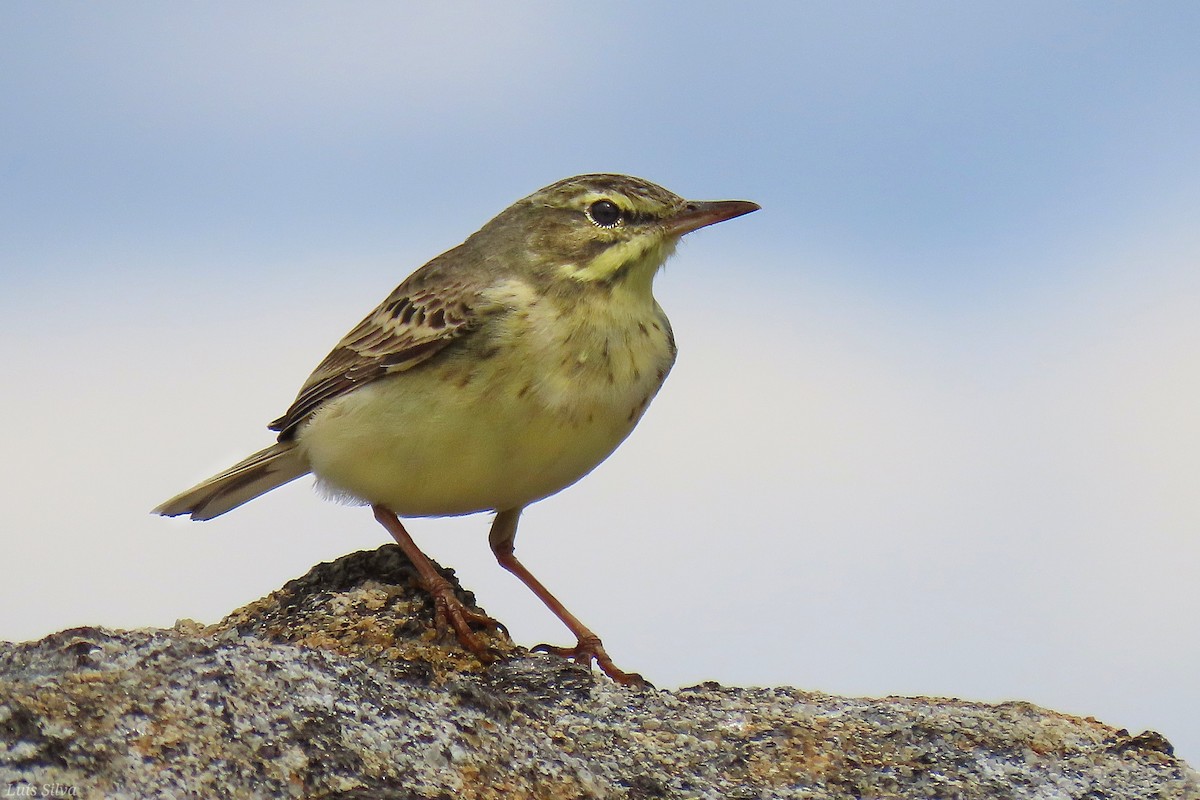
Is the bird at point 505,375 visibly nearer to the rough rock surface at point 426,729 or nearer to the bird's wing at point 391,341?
the bird's wing at point 391,341

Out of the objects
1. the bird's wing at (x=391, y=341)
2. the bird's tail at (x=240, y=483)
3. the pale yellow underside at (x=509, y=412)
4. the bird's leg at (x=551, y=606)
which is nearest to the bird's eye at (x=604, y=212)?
the pale yellow underside at (x=509, y=412)

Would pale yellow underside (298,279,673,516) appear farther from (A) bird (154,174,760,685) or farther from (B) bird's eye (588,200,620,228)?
(B) bird's eye (588,200,620,228)

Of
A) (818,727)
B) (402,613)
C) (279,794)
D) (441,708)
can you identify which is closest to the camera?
(279,794)

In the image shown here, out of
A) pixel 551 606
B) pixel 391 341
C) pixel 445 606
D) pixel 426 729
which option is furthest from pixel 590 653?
pixel 426 729

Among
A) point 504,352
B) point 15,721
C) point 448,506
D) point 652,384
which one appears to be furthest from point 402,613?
point 15,721

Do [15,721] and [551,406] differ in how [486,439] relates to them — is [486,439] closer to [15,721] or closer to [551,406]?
[551,406]

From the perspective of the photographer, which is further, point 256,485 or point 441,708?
point 256,485
